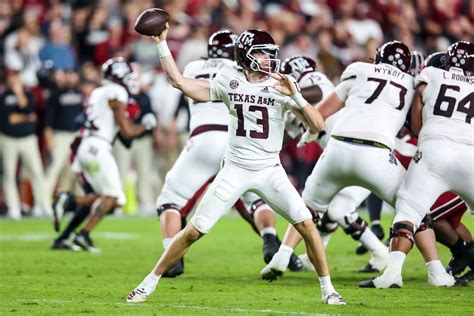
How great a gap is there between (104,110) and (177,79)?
502 centimetres

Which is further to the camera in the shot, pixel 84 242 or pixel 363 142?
pixel 84 242

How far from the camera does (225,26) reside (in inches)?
837

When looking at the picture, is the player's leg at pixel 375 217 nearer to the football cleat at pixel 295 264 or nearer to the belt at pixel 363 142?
the football cleat at pixel 295 264

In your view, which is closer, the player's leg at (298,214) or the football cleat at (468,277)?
the player's leg at (298,214)

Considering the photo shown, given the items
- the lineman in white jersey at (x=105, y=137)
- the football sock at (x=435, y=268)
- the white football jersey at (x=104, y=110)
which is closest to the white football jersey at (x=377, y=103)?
the football sock at (x=435, y=268)

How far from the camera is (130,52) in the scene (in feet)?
67.3

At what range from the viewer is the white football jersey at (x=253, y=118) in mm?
8875

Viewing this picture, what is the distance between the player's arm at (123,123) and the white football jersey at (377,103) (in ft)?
12.6

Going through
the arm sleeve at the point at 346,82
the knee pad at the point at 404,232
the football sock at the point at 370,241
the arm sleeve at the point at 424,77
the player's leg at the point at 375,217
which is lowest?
the player's leg at the point at 375,217

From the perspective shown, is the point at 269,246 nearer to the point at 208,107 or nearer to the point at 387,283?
the point at 208,107

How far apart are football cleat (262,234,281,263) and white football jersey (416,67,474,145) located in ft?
7.14

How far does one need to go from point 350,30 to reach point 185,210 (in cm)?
1185

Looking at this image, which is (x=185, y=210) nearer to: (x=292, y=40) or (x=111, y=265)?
(x=111, y=265)

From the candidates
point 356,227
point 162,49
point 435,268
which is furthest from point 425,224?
point 162,49
